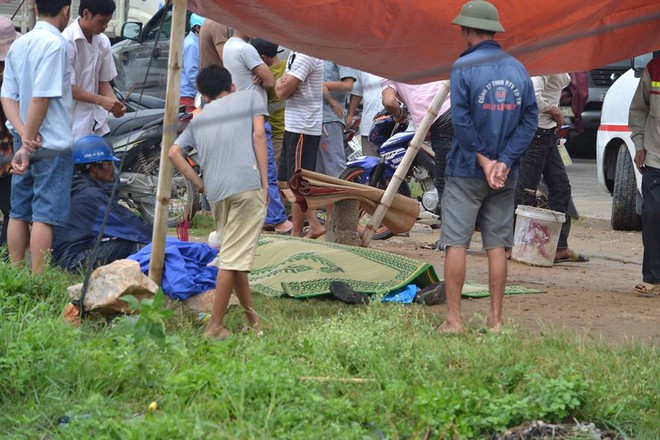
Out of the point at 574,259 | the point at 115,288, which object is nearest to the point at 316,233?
the point at 574,259

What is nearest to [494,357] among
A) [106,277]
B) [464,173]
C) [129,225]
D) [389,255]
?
[464,173]

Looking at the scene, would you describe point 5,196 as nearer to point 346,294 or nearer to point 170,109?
point 170,109

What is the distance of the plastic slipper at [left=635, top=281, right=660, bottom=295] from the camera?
26.7 feet

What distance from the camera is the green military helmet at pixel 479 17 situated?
6.38 m

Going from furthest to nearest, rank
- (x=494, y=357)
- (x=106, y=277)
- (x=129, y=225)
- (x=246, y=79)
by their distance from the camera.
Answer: (x=246, y=79), (x=129, y=225), (x=106, y=277), (x=494, y=357)

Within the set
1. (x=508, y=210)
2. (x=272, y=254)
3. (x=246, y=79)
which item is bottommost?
(x=272, y=254)

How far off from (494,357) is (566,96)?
5988 mm

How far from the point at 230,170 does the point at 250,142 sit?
0.20 meters

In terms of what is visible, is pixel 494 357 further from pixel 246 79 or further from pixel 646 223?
pixel 246 79

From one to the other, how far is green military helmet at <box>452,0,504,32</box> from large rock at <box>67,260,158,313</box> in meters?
2.25

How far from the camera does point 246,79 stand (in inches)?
372

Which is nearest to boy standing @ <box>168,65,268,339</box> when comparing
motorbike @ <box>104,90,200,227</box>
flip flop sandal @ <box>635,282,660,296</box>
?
flip flop sandal @ <box>635,282,660,296</box>

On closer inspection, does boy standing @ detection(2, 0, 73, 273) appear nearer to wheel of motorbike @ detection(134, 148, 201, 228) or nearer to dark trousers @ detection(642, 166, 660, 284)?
wheel of motorbike @ detection(134, 148, 201, 228)

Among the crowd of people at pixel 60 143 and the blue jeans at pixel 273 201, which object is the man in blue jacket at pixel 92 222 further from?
the blue jeans at pixel 273 201
